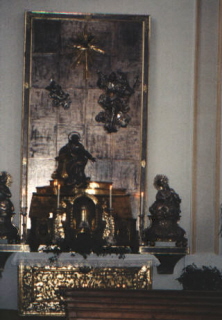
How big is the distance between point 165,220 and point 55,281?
172 cm

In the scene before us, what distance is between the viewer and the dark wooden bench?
5.63 metres

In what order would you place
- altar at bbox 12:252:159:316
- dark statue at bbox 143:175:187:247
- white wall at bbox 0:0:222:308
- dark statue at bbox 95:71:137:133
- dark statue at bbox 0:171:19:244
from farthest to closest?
dark statue at bbox 95:71:137:133 < white wall at bbox 0:0:222:308 < dark statue at bbox 143:175:187:247 < dark statue at bbox 0:171:19:244 < altar at bbox 12:252:159:316

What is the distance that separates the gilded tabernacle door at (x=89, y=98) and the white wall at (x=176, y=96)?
0.50ft

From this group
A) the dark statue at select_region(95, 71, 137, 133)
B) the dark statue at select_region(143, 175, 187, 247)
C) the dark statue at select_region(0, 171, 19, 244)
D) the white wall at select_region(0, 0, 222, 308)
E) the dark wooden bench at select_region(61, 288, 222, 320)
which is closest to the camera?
the dark wooden bench at select_region(61, 288, 222, 320)

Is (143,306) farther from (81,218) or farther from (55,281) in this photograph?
(81,218)

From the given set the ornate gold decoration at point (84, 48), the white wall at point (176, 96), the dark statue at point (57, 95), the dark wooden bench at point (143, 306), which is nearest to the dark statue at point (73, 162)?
the dark statue at point (57, 95)

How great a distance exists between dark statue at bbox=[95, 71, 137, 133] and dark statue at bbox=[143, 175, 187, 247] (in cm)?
134

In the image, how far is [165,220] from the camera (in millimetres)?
9812

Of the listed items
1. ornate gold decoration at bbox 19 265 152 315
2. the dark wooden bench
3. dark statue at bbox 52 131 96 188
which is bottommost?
ornate gold decoration at bbox 19 265 152 315

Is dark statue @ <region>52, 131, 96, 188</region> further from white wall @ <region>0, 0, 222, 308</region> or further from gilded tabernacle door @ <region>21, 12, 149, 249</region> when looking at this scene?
white wall @ <region>0, 0, 222, 308</region>

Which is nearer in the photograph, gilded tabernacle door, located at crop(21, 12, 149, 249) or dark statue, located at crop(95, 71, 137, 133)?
gilded tabernacle door, located at crop(21, 12, 149, 249)

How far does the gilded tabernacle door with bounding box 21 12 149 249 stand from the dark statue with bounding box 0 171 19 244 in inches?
21.0

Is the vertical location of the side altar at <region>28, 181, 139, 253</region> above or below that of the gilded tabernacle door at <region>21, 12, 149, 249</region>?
below

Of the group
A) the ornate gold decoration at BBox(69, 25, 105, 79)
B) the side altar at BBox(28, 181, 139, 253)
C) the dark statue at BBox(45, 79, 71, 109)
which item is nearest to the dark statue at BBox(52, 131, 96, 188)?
the side altar at BBox(28, 181, 139, 253)
